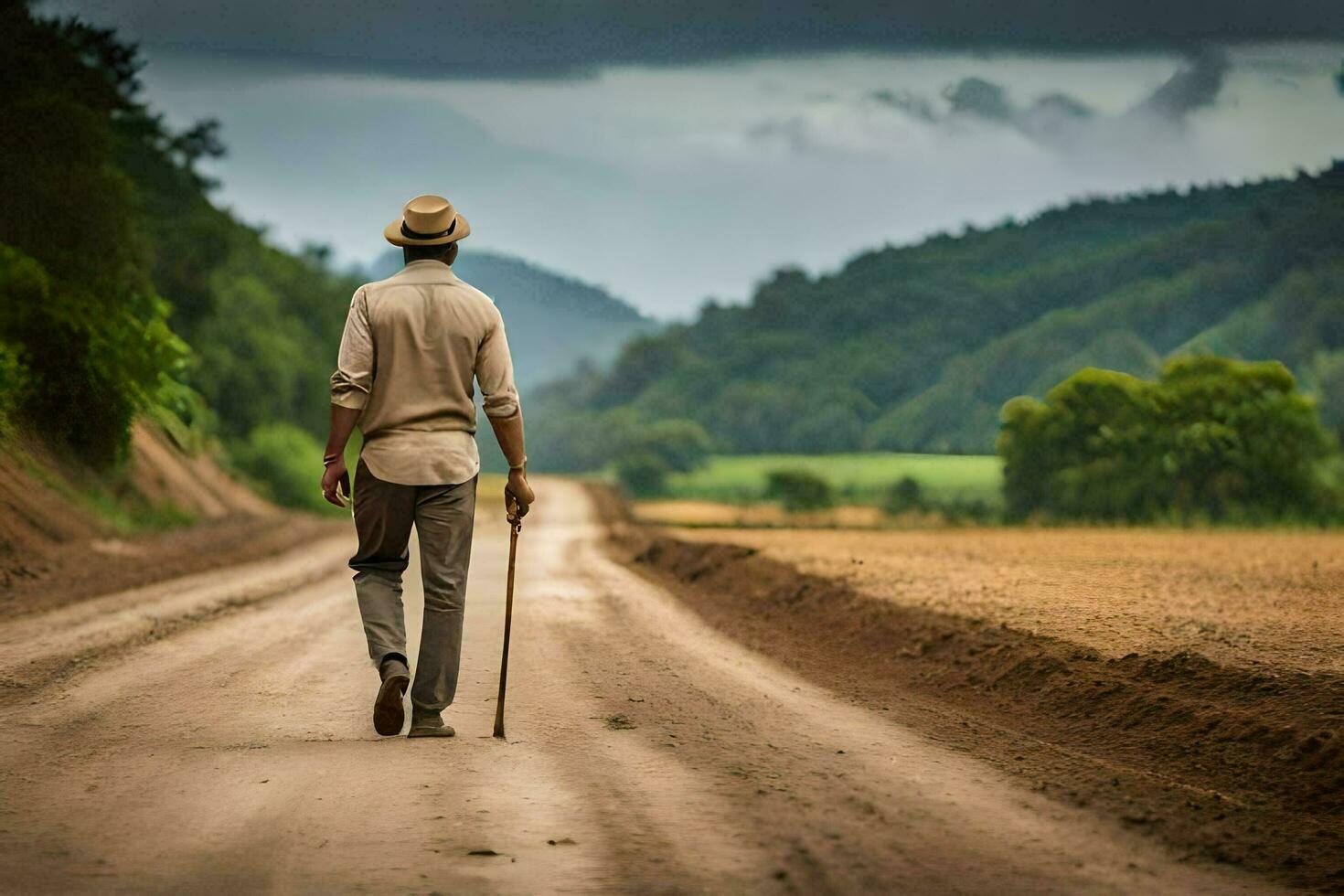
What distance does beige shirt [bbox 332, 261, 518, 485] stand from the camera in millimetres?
7562

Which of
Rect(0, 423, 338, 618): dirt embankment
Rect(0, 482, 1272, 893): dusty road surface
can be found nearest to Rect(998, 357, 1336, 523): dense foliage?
Rect(0, 423, 338, 618): dirt embankment

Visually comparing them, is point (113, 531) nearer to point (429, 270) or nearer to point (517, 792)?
point (429, 270)

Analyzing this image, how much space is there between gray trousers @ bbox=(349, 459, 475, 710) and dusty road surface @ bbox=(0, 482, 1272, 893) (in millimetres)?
360

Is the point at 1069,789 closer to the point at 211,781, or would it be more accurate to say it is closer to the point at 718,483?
the point at 211,781

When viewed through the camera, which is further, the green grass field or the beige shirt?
the green grass field

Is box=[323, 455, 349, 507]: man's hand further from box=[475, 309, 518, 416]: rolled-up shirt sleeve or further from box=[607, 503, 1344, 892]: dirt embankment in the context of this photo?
box=[607, 503, 1344, 892]: dirt embankment

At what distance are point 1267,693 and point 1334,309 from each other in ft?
197

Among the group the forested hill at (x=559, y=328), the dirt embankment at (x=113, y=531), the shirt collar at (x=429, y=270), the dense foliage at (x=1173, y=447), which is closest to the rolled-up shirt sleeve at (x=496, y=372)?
the shirt collar at (x=429, y=270)

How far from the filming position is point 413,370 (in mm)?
7602

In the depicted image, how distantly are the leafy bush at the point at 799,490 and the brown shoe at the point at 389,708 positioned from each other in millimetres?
41290

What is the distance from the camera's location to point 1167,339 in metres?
79.8

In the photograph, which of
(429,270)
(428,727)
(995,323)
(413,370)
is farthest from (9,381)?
(995,323)

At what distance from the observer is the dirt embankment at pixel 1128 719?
6.11 metres

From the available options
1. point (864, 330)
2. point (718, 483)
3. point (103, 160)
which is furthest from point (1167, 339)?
point (103, 160)
